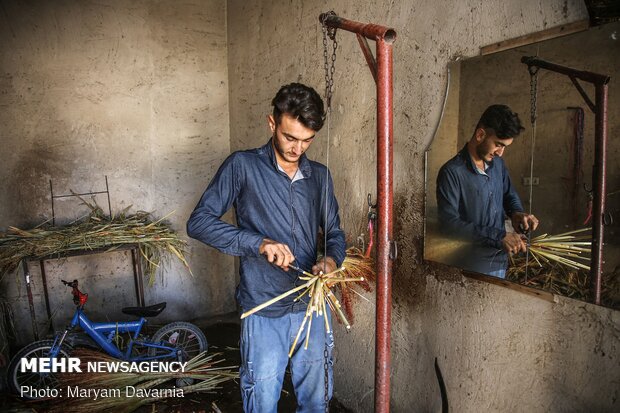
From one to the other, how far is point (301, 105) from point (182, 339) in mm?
2647

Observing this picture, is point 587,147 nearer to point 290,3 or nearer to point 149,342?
point 290,3

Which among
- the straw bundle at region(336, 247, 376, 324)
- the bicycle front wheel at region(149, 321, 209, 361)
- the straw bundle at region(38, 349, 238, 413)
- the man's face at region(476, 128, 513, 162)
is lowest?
the straw bundle at region(38, 349, 238, 413)

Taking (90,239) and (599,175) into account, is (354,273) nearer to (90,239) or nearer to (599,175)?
(599,175)

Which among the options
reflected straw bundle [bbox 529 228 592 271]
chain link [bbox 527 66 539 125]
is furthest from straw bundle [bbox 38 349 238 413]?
chain link [bbox 527 66 539 125]

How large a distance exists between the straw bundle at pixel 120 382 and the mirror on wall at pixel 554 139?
242cm

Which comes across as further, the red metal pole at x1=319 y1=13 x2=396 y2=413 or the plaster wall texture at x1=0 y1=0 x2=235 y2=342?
the plaster wall texture at x1=0 y1=0 x2=235 y2=342

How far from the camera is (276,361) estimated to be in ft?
6.71

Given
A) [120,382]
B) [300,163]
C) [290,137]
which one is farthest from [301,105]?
[120,382]

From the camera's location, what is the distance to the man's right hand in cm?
169

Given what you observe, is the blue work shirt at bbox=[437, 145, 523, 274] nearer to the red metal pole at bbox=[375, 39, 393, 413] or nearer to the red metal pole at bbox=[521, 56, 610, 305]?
the red metal pole at bbox=[521, 56, 610, 305]

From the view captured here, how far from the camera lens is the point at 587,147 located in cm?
144

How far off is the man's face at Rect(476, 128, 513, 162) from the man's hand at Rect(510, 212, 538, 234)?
0.86 ft

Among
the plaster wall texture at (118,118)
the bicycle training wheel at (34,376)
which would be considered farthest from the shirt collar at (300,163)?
the plaster wall texture at (118,118)

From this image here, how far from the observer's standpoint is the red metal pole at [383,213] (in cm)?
152
